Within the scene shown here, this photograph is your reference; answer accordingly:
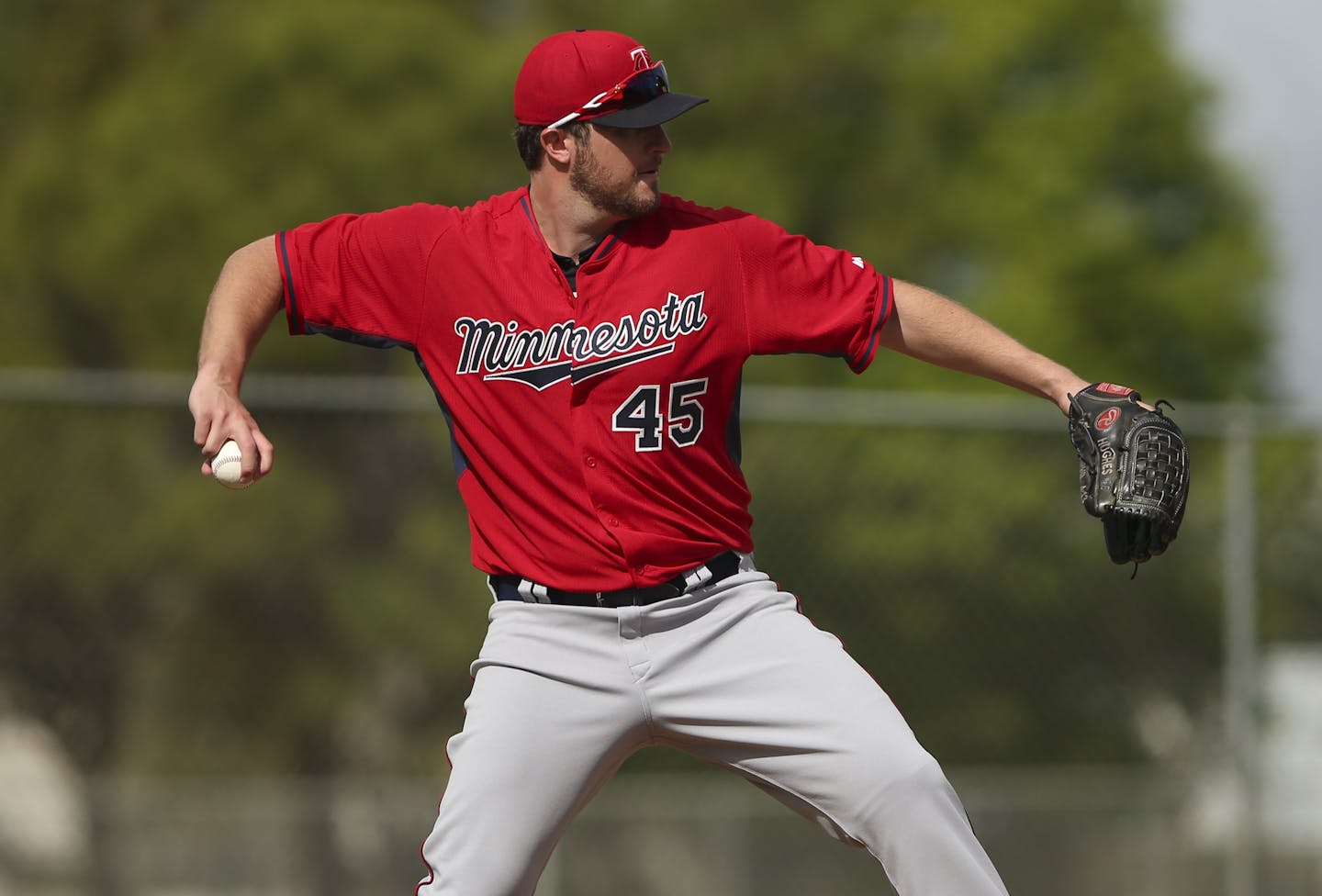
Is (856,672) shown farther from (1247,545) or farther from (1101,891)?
(1101,891)

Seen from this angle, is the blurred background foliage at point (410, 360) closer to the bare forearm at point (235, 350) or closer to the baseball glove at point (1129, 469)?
the bare forearm at point (235, 350)

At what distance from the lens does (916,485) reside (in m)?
8.91

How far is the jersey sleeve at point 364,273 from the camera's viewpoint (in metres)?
3.69

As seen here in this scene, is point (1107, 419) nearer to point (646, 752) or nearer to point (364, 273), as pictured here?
point (364, 273)

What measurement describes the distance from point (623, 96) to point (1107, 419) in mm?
1222

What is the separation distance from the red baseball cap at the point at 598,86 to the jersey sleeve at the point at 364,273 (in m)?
0.34

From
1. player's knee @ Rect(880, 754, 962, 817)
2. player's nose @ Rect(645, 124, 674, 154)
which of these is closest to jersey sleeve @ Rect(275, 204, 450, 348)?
player's nose @ Rect(645, 124, 674, 154)

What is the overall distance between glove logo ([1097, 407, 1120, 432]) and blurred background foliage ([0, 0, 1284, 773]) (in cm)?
445

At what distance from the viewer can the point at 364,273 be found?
372 centimetres

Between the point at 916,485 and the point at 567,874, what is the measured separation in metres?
2.87

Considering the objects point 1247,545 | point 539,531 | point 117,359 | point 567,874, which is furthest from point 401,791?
point 117,359

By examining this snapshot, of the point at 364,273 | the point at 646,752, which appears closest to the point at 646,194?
the point at 364,273

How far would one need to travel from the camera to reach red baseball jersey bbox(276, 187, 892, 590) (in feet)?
11.6

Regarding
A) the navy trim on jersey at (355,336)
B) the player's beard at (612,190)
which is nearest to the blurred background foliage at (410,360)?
the navy trim on jersey at (355,336)
